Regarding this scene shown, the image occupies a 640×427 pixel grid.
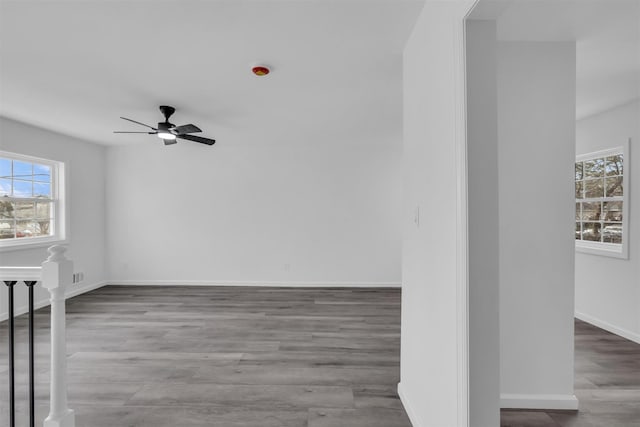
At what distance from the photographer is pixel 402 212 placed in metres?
3.18

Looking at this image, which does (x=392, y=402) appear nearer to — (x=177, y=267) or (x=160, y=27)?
(x=160, y=27)

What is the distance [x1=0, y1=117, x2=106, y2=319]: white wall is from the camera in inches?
159

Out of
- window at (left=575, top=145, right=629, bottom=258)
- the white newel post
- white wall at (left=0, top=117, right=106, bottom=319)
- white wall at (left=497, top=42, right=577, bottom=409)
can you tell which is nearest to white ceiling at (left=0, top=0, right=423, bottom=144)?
white wall at (left=0, top=117, right=106, bottom=319)

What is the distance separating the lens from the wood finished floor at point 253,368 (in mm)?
2082

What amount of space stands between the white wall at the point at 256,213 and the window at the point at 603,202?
96.8 inches

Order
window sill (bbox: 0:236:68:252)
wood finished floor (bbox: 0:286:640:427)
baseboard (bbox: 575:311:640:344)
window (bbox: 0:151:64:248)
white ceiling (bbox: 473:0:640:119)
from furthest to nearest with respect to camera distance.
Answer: window (bbox: 0:151:64:248), window sill (bbox: 0:236:68:252), baseboard (bbox: 575:311:640:344), wood finished floor (bbox: 0:286:640:427), white ceiling (bbox: 473:0:640:119)

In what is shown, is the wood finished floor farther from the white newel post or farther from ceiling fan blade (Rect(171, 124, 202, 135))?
ceiling fan blade (Rect(171, 124, 202, 135))

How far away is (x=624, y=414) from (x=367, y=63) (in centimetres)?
296

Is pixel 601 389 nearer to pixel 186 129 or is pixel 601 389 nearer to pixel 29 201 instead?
pixel 186 129

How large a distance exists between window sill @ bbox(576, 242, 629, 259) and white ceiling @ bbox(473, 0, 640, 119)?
1721 millimetres

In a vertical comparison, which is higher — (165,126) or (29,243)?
(165,126)

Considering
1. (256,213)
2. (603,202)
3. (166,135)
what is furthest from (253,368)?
(603,202)

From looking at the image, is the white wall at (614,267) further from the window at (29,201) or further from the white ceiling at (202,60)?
the window at (29,201)

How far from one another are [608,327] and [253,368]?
12.3ft
